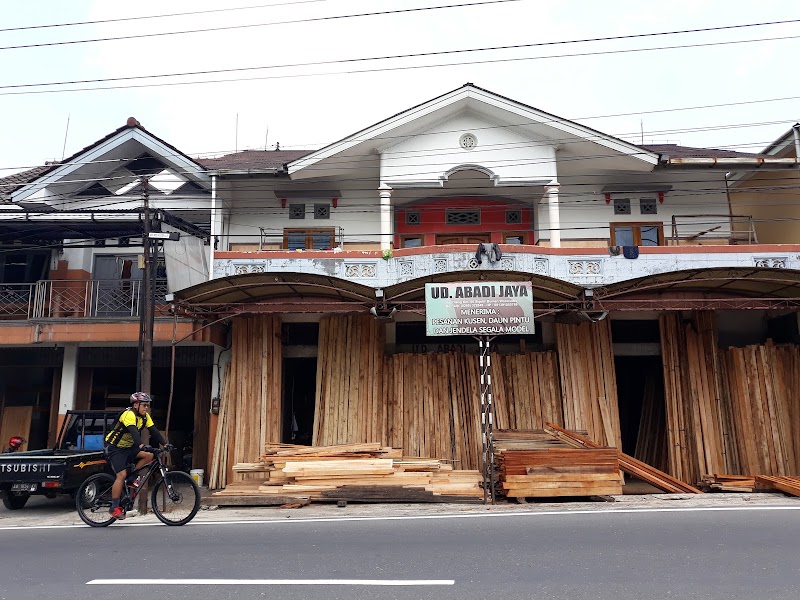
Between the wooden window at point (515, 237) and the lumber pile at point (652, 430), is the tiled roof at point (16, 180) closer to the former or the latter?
the wooden window at point (515, 237)

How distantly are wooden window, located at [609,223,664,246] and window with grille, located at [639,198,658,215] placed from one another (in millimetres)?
351

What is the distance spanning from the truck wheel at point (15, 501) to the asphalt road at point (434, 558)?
11.3 ft

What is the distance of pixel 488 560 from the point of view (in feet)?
21.4

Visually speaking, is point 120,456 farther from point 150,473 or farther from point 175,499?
point 175,499

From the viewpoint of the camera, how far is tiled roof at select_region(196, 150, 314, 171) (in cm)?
1809

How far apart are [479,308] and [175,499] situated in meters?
6.19

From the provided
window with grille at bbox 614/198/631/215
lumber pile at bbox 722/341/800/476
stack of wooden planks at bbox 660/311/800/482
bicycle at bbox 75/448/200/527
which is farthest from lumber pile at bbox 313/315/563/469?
bicycle at bbox 75/448/200/527

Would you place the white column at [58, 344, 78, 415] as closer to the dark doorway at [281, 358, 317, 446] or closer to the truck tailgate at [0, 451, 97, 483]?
the dark doorway at [281, 358, 317, 446]

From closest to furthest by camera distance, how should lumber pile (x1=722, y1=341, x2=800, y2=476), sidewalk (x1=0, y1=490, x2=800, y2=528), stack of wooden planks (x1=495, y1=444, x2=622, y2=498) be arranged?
sidewalk (x1=0, y1=490, x2=800, y2=528)
stack of wooden planks (x1=495, y1=444, x2=622, y2=498)
lumber pile (x1=722, y1=341, x2=800, y2=476)

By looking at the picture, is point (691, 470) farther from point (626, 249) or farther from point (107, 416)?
point (107, 416)

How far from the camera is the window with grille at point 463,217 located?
18.2 meters

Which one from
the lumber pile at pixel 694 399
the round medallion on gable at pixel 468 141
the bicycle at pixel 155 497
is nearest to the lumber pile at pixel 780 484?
the lumber pile at pixel 694 399

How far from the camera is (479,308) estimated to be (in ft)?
40.8

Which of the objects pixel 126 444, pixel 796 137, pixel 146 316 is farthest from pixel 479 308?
pixel 796 137
